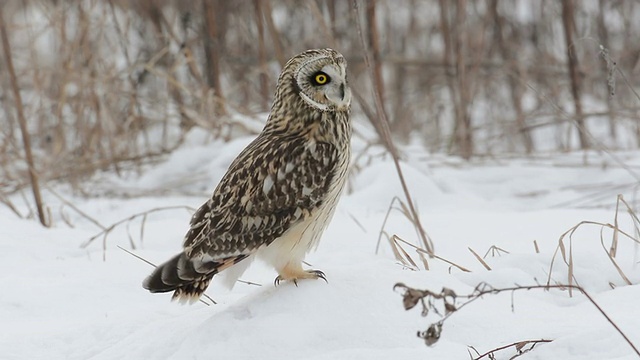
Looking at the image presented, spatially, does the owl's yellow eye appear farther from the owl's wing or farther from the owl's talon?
the owl's talon

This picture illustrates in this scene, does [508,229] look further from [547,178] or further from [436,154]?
[436,154]

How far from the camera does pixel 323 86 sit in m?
A: 3.12

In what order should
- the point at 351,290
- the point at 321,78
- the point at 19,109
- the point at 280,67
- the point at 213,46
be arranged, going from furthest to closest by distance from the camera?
the point at 280,67 → the point at 213,46 → the point at 19,109 → the point at 321,78 → the point at 351,290

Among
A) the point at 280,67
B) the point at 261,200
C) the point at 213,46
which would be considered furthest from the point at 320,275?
the point at 280,67

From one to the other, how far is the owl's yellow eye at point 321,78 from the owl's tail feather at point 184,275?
647 millimetres

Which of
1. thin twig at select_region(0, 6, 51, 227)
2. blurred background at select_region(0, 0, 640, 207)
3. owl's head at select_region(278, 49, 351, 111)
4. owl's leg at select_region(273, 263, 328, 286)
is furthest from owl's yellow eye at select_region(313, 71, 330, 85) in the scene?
thin twig at select_region(0, 6, 51, 227)

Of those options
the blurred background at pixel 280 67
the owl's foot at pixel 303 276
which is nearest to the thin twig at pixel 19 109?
the blurred background at pixel 280 67

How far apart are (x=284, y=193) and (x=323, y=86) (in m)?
0.40

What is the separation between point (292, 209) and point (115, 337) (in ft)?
2.26

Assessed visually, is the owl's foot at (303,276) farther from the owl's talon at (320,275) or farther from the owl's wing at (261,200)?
the owl's wing at (261,200)

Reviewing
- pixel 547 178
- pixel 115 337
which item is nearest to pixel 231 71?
pixel 547 178

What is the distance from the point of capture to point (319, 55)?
3.05m

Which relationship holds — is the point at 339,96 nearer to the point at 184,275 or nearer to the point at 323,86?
the point at 323,86

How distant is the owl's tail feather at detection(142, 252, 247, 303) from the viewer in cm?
282
